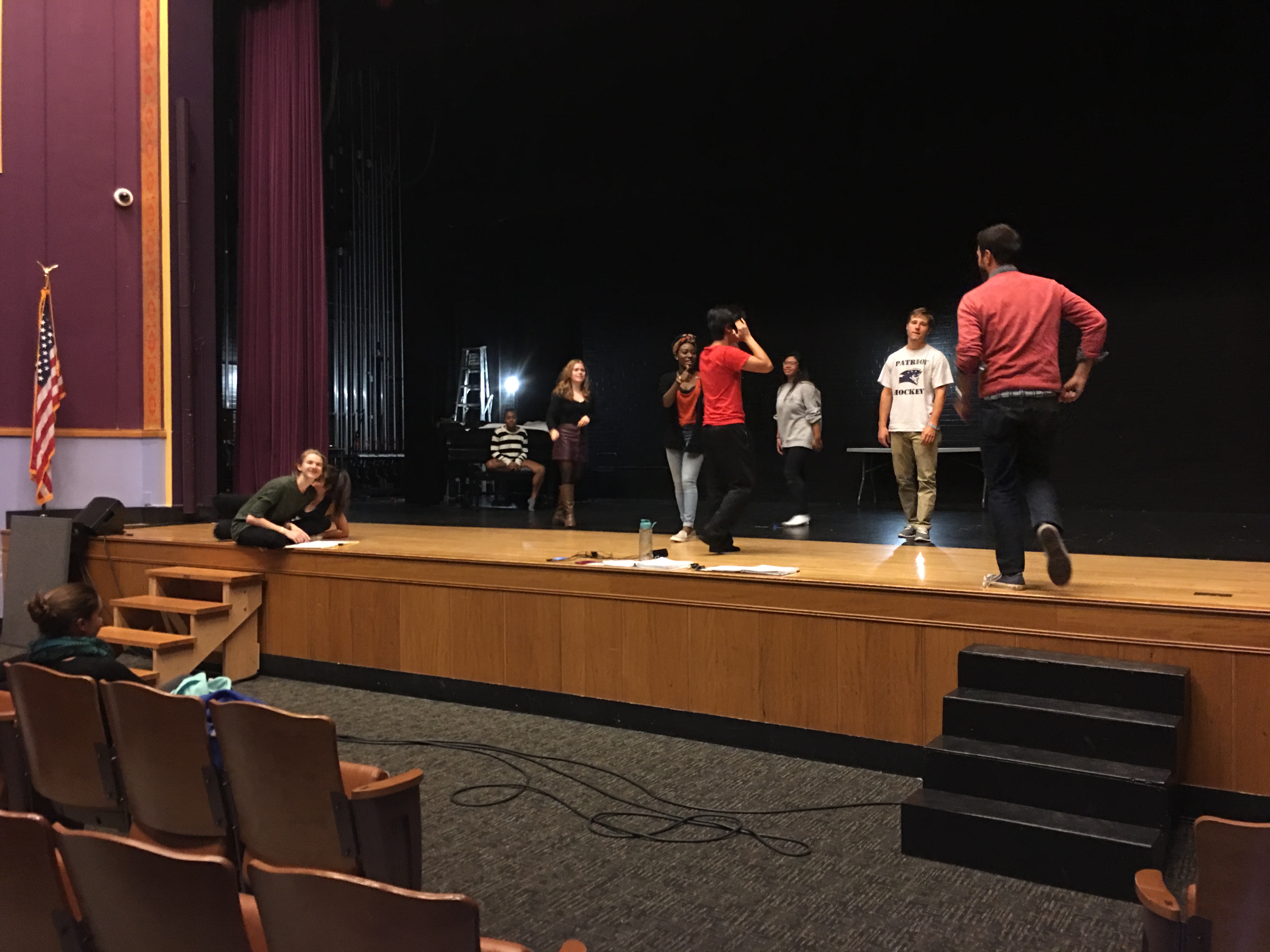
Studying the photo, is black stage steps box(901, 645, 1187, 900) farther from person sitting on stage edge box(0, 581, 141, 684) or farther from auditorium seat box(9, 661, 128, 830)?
person sitting on stage edge box(0, 581, 141, 684)

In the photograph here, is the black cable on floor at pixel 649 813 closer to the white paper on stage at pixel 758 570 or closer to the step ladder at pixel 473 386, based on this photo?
the white paper on stage at pixel 758 570

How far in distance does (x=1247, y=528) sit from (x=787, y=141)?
5086 mm

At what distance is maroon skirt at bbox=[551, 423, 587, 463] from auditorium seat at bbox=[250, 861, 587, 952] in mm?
5626

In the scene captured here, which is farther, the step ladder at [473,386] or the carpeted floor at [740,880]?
the step ladder at [473,386]

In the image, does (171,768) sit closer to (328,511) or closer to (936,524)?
(328,511)

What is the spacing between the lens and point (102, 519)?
6.31 m

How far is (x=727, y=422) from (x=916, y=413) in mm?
1132

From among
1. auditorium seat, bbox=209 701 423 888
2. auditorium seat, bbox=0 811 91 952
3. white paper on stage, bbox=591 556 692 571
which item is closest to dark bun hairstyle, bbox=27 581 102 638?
auditorium seat, bbox=209 701 423 888

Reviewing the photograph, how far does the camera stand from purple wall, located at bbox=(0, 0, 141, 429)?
698 cm

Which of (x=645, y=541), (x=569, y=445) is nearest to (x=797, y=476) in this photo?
(x=569, y=445)

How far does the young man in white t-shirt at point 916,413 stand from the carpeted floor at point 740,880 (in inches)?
87.0

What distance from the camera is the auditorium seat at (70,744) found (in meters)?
2.46

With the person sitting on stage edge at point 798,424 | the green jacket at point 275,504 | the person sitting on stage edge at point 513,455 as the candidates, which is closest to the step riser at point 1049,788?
the green jacket at point 275,504

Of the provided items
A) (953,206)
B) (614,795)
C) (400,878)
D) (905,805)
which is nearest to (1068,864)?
(905,805)
